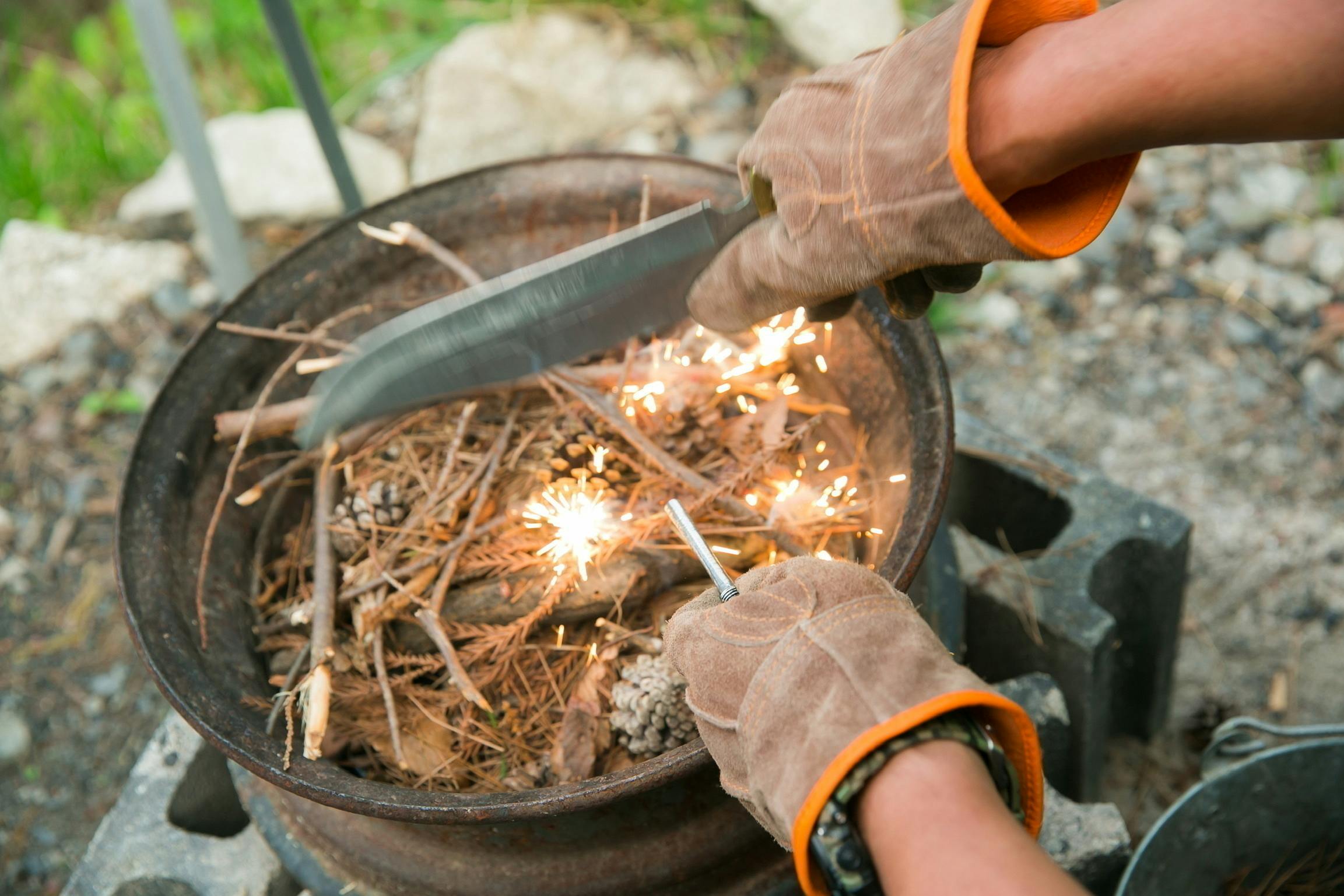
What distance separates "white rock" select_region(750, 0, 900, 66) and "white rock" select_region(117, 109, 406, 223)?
183cm

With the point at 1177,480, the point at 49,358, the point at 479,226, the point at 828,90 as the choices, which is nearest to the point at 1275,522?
the point at 1177,480

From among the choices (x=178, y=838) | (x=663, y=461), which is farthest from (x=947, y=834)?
(x=178, y=838)

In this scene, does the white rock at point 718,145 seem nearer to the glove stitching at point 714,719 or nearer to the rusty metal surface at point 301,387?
the rusty metal surface at point 301,387

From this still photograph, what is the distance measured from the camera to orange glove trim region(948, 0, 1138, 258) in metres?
1.17

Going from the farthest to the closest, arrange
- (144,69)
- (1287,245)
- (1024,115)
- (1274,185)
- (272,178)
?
1. (144,69)
2. (272,178)
3. (1274,185)
4. (1287,245)
5. (1024,115)

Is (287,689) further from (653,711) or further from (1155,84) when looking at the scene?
(1155,84)

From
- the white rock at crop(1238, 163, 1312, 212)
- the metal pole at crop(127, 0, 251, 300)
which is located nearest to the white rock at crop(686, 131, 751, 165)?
the metal pole at crop(127, 0, 251, 300)

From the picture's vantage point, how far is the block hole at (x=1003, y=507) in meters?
2.43

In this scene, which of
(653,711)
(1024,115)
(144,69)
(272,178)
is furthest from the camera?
(144,69)

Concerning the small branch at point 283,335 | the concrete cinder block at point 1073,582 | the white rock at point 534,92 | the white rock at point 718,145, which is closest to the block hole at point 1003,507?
the concrete cinder block at point 1073,582

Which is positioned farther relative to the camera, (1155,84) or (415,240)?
(415,240)

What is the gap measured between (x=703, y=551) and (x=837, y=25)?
3273 mm

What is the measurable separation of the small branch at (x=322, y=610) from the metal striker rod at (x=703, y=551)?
680 mm

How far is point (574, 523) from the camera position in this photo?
175 cm
